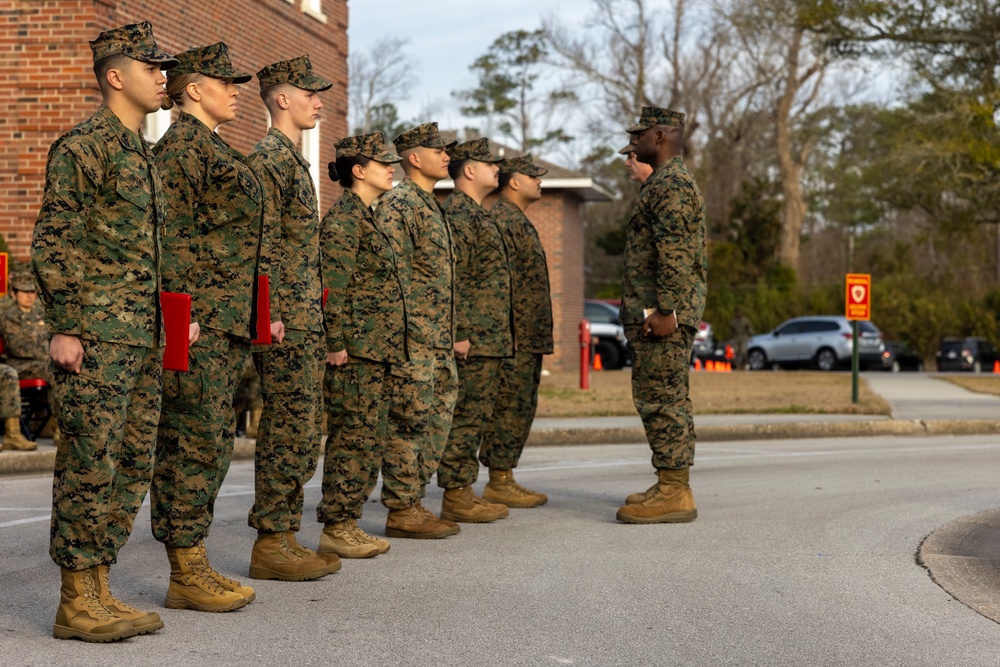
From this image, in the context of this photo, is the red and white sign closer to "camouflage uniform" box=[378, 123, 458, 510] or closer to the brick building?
the brick building

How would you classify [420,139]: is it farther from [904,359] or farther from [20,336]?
[904,359]

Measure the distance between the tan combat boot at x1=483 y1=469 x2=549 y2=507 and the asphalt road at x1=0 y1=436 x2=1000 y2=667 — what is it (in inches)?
7.0

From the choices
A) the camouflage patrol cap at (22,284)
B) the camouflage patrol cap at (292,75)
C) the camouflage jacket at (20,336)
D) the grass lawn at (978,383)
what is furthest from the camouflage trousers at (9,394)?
the grass lawn at (978,383)

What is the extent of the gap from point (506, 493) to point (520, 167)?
231 cm

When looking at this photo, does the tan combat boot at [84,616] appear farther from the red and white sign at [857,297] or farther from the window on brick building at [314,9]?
the window on brick building at [314,9]

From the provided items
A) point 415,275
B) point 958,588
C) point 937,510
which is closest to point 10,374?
point 415,275

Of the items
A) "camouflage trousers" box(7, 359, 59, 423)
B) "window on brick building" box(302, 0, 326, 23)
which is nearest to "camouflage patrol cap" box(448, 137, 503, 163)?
"camouflage trousers" box(7, 359, 59, 423)

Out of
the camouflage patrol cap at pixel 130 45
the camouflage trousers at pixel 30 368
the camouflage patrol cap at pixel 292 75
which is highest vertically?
the camouflage patrol cap at pixel 292 75

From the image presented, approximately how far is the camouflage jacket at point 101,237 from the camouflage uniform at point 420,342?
245 cm

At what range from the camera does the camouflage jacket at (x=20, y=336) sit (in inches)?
537

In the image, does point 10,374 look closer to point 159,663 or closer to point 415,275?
point 415,275

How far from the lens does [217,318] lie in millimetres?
6145

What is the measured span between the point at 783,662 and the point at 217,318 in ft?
9.08

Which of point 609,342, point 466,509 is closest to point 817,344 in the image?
point 609,342
